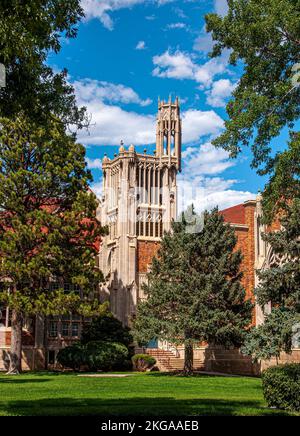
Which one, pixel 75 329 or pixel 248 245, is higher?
pixel 248 245

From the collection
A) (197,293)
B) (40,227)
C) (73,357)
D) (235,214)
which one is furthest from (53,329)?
(235,214)

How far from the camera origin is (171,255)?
30.6 meters

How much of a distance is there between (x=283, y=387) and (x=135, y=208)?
34.1 metres

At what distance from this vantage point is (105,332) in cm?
3622

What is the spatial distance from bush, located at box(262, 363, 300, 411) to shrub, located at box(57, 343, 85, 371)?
67.0 ft

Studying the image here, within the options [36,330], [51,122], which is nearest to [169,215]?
[36,330]

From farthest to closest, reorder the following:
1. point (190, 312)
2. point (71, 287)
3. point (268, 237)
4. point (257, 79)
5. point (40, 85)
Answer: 1. point (71, 287)
2. point (190, 312)
3. point (268, 237)
4. point (257, 79)
5. point (40, 85)

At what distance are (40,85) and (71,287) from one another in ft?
99.3

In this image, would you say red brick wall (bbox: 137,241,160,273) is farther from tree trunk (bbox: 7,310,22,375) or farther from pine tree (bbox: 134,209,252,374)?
tree trunk (bbox: 7,310,22,375)

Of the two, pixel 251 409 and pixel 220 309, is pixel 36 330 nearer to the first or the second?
pixel 220 309

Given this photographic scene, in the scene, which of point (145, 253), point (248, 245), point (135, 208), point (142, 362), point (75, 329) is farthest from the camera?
point (135, 208)

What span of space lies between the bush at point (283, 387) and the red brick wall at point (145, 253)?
31692 mm

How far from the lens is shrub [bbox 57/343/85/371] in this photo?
106 feet

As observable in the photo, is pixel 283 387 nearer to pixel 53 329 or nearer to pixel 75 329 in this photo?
pixel 53 329
